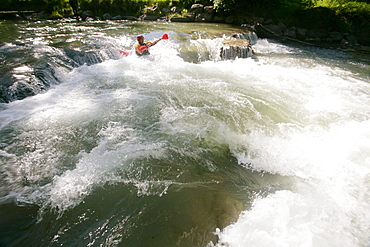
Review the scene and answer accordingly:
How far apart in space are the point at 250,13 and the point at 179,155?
10.8 m

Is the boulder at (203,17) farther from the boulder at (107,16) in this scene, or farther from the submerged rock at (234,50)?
the boulder at (107,16)

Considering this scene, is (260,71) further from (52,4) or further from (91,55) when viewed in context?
(52,4)

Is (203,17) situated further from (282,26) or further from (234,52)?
(234,52)

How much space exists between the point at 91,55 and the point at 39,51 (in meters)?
1.41

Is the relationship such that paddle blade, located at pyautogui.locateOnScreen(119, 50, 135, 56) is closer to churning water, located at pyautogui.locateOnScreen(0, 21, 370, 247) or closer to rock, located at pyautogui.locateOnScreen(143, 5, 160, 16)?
churning water, located at pyautogui.locateOnScreen(0, 21, 370, 247)

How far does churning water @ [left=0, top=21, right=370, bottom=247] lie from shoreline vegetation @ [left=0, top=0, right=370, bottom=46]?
5508mm

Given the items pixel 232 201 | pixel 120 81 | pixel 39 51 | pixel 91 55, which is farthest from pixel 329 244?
pixel 39 51

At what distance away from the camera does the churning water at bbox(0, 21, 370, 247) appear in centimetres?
203

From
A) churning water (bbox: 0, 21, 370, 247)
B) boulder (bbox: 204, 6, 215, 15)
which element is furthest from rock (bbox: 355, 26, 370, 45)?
boulder (bbox: 204, 6, 215, 15)

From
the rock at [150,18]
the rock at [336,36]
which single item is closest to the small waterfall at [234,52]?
the rock at [336,36]

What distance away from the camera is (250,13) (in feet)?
35.9

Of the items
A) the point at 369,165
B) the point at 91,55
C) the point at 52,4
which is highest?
the point at 52,4

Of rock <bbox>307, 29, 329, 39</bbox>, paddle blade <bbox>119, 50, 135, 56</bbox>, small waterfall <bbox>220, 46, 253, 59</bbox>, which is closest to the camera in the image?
paddle blade <bbox>119, 50, 135, 56</bbox>

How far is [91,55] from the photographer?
627cm
